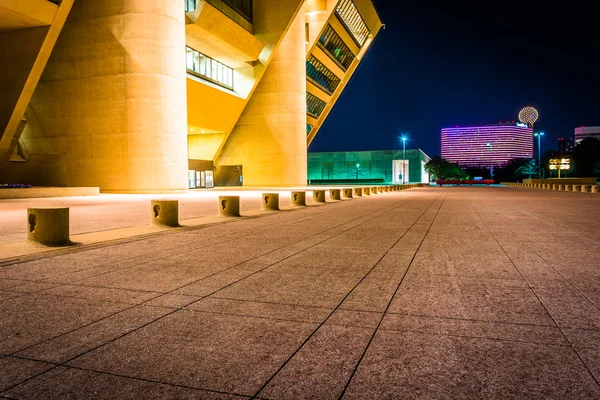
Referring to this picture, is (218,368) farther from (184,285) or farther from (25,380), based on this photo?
(184,285)

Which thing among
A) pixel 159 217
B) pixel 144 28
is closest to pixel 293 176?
pixel 144 28

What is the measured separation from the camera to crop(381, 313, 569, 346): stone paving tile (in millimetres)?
3740

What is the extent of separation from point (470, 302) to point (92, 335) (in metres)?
3.64

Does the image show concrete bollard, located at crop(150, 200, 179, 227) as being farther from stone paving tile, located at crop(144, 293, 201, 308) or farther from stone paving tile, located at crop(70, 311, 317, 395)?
stone paving tile, located at crop(70, 311, 317, 395)

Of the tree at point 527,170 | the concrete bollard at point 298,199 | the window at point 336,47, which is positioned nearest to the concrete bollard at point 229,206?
the concrete bollard at point 298,199

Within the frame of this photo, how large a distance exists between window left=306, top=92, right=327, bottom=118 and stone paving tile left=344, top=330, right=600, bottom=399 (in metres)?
71.4

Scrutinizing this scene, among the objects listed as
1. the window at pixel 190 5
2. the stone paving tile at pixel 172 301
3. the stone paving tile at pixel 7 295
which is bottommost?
the stone paving tile at pixel 172 301

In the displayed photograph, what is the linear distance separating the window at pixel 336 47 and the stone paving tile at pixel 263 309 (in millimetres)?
65962

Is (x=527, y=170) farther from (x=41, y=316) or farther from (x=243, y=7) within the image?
(x=41, y=316)

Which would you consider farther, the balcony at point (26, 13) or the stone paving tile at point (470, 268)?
the balcony at point (26, 13)

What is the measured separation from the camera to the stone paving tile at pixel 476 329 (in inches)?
147

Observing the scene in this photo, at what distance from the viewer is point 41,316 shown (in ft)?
14.1

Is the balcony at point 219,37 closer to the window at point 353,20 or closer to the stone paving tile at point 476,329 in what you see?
the window at point 353,20

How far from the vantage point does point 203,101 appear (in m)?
46.3
